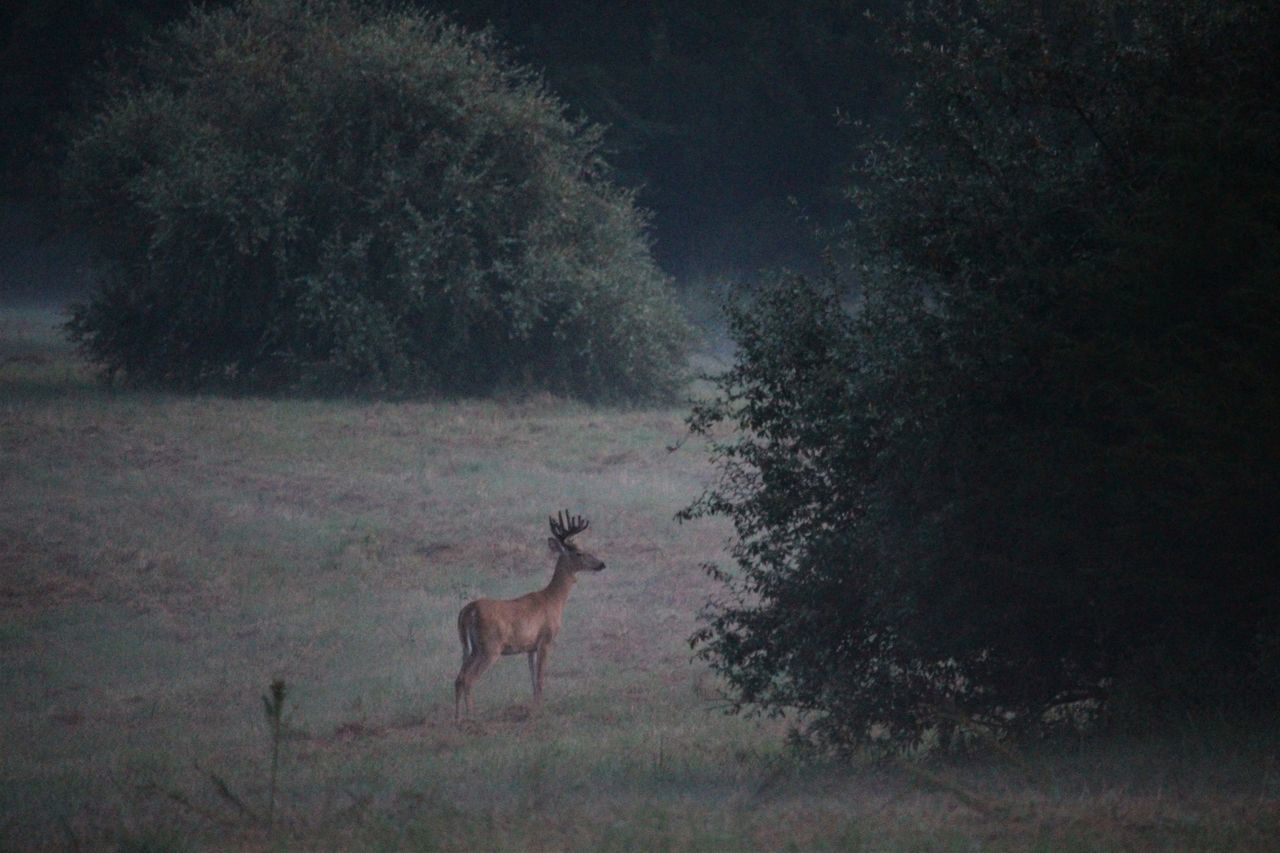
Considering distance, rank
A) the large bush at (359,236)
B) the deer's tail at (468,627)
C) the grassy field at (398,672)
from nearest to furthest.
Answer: the grassy field at (398,672), the deer's tail at (468,627), the large bush at (359,236)

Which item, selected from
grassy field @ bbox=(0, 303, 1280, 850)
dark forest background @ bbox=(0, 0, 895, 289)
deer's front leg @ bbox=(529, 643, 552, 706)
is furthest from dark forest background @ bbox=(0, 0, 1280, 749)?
dark forest background @ bbox=(0, 0, 895, 289)

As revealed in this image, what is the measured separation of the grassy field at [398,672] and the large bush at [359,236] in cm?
198

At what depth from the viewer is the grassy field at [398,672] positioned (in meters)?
7.21

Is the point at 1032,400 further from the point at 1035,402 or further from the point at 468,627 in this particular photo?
the point at 468,627

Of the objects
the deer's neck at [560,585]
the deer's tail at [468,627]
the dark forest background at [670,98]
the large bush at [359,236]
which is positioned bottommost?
the deer's tail at [468,627]

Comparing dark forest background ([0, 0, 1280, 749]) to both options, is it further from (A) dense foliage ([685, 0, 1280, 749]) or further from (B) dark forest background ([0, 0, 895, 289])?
(B) dark forest background ([0, 0, 895, 289])

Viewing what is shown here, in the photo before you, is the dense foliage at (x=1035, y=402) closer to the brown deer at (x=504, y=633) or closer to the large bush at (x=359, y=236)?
the brown deer at (x=504, y=633)

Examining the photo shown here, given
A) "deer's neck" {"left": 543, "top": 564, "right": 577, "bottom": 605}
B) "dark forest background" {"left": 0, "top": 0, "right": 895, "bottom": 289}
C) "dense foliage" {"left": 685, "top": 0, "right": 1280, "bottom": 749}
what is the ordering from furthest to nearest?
"dark forest background" {"left": 0, "top": 0, "right": 895, "bottom": 289} → "deer's neck" {"left": 543, "top": 564, "right": 577, "bottom": 605} → "dense foliage" {"left": 685, "top": 0, "right": 1280, "bottom": 749}

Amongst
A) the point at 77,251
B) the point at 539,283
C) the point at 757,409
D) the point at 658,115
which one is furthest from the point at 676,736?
the point at 77,251

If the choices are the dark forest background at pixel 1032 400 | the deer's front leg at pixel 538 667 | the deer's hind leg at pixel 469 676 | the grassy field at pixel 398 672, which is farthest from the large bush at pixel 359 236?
the dark forest background at pixel 1032 400

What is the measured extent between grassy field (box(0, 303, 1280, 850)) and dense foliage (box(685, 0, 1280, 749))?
863 mm

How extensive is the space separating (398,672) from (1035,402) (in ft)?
27.9

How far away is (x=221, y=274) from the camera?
34250 millimetres

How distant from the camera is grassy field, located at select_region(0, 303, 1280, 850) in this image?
23.6 feet
